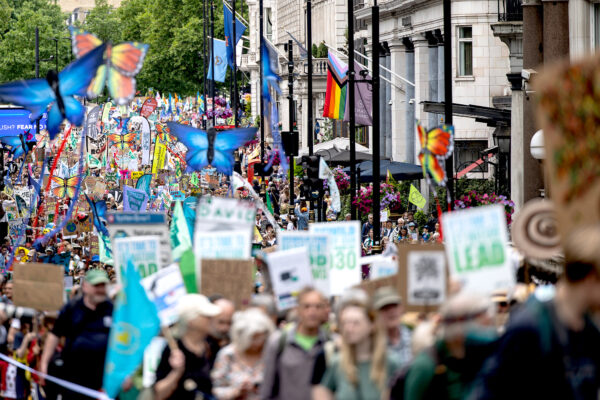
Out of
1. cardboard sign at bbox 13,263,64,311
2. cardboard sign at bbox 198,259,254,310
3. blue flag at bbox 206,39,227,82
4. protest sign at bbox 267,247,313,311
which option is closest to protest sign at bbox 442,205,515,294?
protest sign at bbox 267,247,313,311

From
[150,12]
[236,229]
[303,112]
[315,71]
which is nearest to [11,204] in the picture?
[236,229]

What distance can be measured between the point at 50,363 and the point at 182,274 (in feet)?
3.97

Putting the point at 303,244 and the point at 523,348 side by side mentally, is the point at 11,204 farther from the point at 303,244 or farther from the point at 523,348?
the point at 523,348

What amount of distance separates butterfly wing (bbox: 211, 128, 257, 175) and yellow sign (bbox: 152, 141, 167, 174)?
62.7 ft

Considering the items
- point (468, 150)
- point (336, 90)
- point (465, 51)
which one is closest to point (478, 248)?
point (336, 90)

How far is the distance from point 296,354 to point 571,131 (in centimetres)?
297

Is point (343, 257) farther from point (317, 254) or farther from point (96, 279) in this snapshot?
point (96, 279)

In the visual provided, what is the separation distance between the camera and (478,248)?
8.89 meters

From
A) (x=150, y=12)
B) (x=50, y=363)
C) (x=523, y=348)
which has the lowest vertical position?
(x=50, y=363)

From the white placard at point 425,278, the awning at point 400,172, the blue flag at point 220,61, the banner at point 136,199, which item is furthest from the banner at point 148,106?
the white placard at point 425,278

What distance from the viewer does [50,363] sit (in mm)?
11039

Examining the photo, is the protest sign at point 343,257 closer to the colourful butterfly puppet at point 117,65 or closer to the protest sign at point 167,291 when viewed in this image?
the protest sign at point 167,291

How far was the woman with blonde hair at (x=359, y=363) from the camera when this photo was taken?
23.5ft

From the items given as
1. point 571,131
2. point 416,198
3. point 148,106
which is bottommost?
point 416,198
